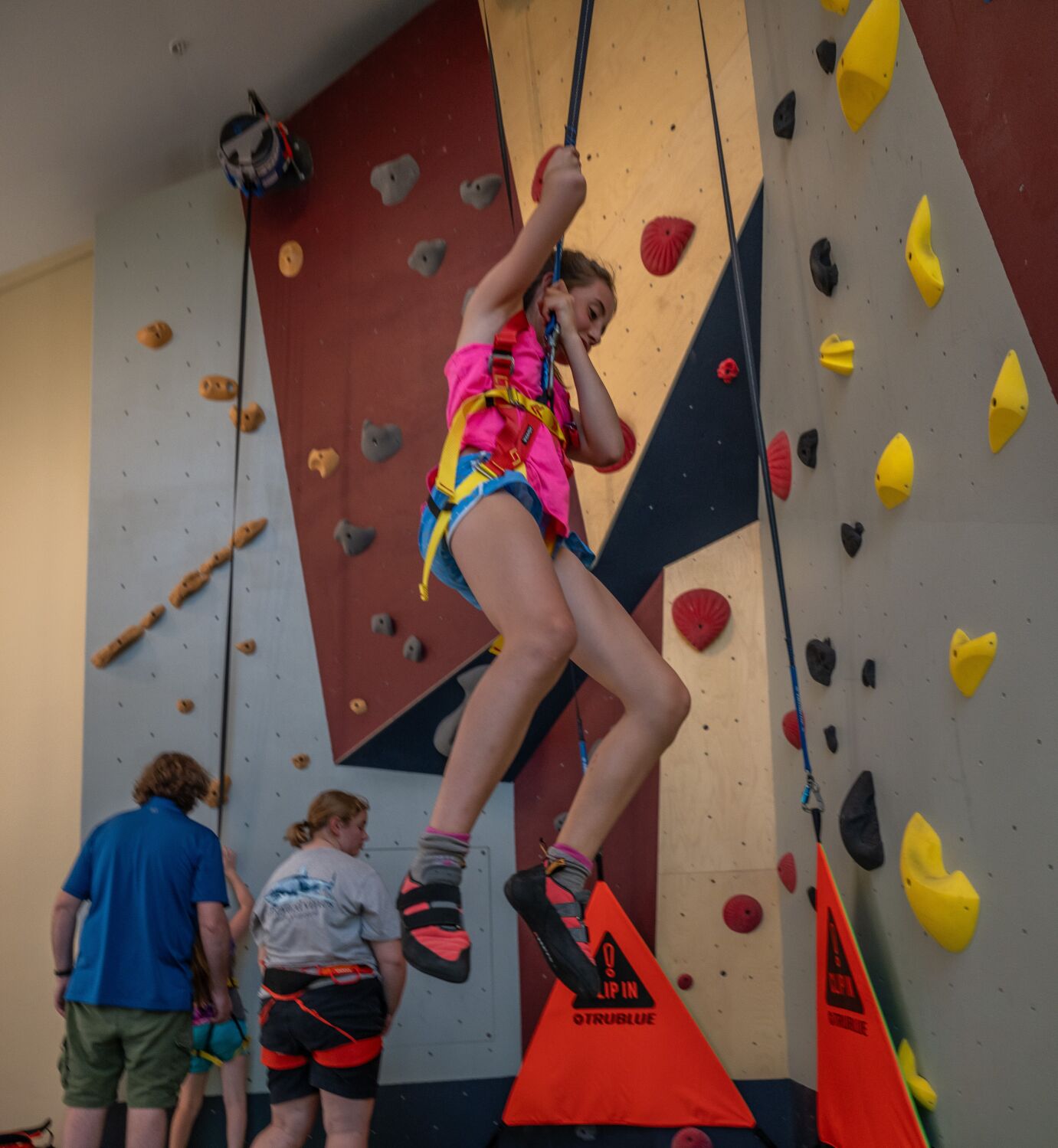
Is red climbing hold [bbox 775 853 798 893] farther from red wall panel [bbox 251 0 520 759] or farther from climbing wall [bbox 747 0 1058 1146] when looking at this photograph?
red wall panel [bbox 251 0 520 759]

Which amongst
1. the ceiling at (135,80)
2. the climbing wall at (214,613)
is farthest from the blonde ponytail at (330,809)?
the ceiling at (135,80)

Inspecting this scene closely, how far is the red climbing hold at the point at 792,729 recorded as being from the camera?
3028 mm

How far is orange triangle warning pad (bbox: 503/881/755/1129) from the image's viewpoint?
2.94 meters

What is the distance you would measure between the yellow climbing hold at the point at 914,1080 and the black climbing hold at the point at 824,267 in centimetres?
179

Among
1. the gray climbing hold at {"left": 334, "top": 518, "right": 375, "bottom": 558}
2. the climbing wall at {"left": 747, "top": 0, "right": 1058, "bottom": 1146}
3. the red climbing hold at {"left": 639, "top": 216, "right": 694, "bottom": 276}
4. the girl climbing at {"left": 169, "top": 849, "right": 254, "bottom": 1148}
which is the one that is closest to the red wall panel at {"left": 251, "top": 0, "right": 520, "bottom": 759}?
the gray climbing hold at {"left": 334, "top": 518, "right": 375, "bottom": 558}

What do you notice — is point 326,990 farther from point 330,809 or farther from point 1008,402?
point 1008,402

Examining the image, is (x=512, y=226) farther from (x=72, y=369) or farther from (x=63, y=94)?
(x=72, y=369)

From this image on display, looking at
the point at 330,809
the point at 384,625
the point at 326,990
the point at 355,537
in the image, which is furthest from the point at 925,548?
the point at 355,537

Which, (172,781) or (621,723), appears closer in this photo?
(621,723)

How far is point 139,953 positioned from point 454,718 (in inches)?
46.8

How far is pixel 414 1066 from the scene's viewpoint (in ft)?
11.0

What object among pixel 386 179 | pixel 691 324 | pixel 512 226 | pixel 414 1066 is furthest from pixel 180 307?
pixel 414 1066

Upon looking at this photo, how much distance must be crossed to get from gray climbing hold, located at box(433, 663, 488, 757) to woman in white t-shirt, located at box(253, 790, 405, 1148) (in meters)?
0.73

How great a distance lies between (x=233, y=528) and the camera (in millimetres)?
3803
